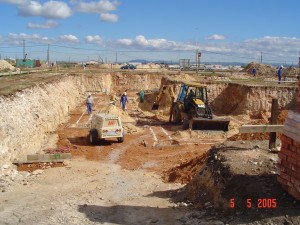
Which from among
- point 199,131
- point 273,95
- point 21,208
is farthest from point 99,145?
point 273,95

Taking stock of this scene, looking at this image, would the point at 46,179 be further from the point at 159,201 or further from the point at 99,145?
the point at 99,145

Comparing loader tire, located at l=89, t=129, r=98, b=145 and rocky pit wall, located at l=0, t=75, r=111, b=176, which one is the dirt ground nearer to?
rocky pit wall, located at l=0, t=75, r=111, b=176

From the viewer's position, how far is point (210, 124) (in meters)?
23.1

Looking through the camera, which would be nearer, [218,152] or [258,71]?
[218,152]

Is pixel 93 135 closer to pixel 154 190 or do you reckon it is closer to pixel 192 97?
pixel 192 97

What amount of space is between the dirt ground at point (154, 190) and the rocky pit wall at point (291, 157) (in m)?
0.25

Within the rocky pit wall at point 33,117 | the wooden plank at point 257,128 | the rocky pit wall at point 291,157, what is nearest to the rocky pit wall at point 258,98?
the rocky pit wall at point 33,117

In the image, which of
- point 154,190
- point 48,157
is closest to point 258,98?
point 48,157

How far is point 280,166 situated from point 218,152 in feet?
10.1

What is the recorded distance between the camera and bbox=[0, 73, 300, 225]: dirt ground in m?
8.74

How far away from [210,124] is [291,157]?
1491 centimetres

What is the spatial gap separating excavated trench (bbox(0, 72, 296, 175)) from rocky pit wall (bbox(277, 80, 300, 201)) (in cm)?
1014

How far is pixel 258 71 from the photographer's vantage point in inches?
2459

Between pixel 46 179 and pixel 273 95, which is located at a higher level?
pixel 273 95
